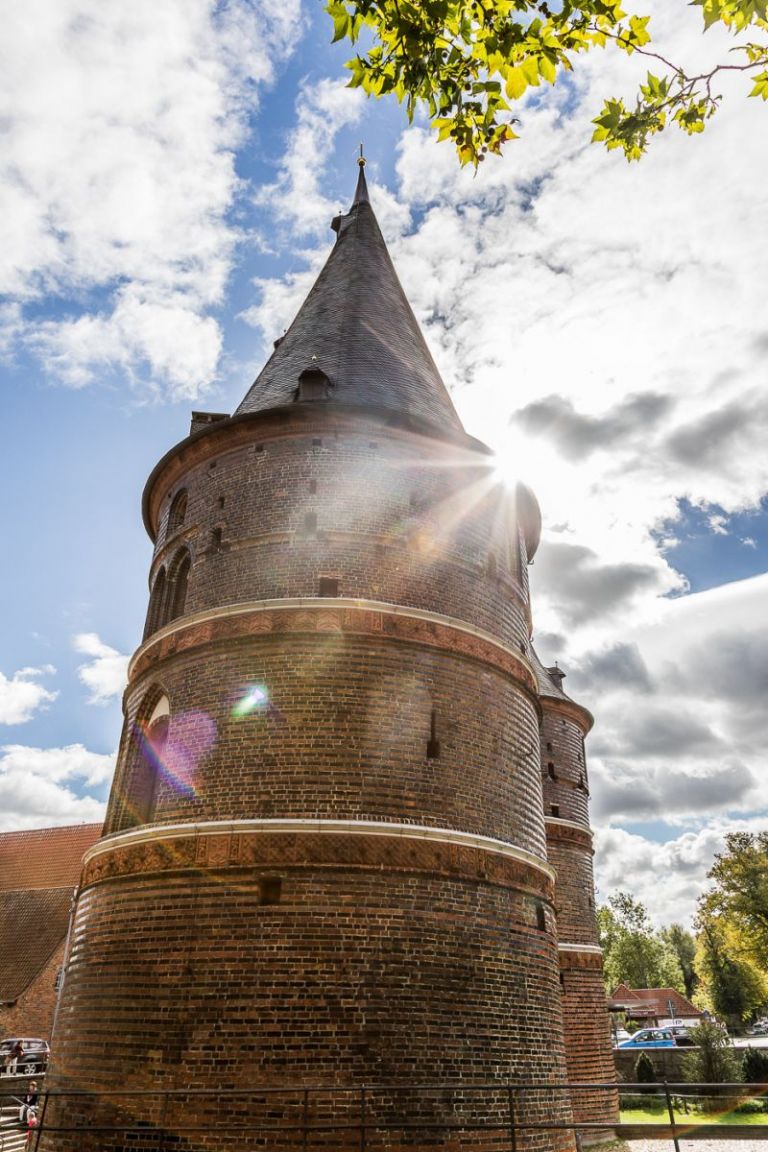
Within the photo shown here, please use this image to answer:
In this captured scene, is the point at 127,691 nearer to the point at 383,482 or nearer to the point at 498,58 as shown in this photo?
the point at 383,482

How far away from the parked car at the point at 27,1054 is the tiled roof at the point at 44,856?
623cm

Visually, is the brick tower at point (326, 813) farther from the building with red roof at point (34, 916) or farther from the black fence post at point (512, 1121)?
the building with red roof at point (34, 916)

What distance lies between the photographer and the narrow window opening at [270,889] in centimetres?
900

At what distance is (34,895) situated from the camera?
31016 mm

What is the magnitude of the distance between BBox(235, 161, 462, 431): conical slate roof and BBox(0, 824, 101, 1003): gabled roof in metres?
22.9

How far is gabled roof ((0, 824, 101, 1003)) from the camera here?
27.4m

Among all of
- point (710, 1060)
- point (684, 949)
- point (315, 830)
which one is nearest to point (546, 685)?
point (710, 1060)

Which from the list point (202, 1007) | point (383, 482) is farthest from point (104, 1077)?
point (383, 482)

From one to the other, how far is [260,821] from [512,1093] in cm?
396

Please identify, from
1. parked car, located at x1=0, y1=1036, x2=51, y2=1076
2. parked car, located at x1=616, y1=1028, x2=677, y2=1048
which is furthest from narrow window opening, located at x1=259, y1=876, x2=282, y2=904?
parked car, located at x1=616, y1=1028, x2=677, y2=1048

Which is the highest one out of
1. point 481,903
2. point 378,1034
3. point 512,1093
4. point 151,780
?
point 151,780

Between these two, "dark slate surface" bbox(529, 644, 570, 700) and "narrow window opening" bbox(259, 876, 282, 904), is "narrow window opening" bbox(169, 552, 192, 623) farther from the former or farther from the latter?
"dark slate surface" bbox(529, 644, 570, 700)

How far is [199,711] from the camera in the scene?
34.6ft

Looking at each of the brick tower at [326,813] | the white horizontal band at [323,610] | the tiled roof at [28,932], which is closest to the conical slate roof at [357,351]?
the brick tower at [326,813]
